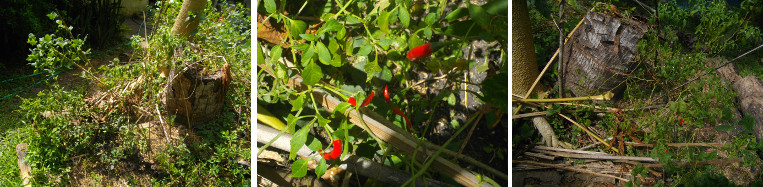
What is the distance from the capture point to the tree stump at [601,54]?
51.4 inches

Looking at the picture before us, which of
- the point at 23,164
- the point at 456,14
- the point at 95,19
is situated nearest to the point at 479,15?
the point at 456,14

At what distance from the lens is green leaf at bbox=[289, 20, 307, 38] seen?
941 millimetres

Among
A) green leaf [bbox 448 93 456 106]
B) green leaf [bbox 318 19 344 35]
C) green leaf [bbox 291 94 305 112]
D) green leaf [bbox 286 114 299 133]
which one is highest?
green leaf [bbox 318 19 344 35]

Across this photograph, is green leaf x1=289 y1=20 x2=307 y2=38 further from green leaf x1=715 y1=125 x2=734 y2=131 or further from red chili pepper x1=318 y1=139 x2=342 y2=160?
green leaf x1=715 y1=125 x2=734 y2=131

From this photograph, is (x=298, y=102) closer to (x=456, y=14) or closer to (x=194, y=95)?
(x=456, y=14)

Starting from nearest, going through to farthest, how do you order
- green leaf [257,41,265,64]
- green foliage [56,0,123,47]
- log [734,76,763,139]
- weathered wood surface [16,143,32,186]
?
green leaf [257,41,265,64]
log [734,76,763,139]
weathered wood surface [16,143,32,186]
green foliage [56,0,123,47]

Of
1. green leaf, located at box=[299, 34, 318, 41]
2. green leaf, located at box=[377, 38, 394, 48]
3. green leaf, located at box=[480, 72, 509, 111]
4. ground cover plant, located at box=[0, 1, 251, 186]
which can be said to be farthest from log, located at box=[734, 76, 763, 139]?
ground cover plant, located at box=[0, 1, 251, 186]

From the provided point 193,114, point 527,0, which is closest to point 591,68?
point 527,0

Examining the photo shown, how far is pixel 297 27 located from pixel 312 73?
87 mm

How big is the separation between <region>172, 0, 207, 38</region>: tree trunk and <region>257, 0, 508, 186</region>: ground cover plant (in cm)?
100

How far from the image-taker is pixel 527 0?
4.41ft

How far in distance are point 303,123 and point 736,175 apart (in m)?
1.11

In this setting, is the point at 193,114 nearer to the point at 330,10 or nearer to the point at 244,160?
the point at 244,160

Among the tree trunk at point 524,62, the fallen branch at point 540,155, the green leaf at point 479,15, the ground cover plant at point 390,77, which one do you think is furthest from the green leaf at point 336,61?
the fallen branch at point 540,155
